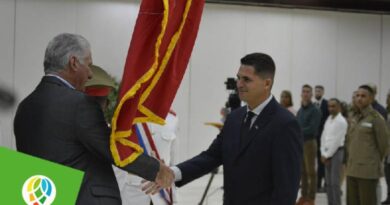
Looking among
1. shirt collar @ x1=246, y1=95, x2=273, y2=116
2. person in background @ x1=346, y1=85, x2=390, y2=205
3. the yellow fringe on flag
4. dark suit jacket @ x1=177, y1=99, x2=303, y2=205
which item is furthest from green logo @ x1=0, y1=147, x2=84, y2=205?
person in background @ x1=346, y1=85, x2=390, y2=205

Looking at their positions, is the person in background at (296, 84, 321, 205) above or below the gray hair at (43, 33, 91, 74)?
below

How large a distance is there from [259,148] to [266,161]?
0.07 metres

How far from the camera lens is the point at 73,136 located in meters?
2.34

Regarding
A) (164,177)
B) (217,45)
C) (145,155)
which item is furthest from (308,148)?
(145,155)

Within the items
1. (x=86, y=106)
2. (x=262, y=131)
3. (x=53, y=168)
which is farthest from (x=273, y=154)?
(x=53, y=168)

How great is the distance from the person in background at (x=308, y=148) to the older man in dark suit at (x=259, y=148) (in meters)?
5.22

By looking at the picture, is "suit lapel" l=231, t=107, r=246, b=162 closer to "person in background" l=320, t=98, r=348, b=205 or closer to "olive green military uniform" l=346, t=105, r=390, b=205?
"olive green military uniform" l=346, t=105, r=390, b=205

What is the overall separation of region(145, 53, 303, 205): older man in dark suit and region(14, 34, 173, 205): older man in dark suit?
572 millimetres

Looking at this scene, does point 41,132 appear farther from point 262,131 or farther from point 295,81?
point 295,81

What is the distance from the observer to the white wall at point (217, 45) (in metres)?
11.6

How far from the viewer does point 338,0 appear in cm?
1301

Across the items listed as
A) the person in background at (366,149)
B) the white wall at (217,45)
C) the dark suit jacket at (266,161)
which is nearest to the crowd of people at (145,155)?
the dark suit jacket at (266,161)

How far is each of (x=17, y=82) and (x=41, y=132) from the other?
9.58 metres

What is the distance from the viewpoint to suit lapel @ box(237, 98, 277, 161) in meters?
2.94
